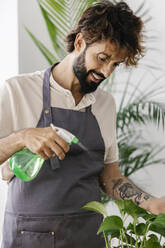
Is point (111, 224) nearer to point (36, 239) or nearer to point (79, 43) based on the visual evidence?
point (36, 239)

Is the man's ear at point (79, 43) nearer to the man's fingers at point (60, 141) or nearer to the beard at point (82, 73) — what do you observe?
the beard at point (82, 73)

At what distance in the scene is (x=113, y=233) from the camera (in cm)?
94

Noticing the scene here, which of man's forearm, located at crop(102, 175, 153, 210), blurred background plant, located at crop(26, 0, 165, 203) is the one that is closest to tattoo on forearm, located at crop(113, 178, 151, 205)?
man's forearm, located at crop(102, 175, 153, 210)

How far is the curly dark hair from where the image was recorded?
1.45 meters

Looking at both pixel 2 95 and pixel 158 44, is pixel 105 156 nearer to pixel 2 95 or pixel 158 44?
pixel 2 95

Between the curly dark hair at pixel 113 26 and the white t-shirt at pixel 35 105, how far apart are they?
24 cm

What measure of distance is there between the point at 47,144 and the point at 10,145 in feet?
0.65

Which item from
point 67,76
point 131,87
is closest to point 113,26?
point 67,76

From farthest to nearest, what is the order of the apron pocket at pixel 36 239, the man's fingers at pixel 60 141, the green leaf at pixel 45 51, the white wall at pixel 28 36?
the white wall at pixel 28 36 < the green leaf at pixel 45 51 < the apron pocket at pixel 36 239 < the man's fingers at pixel 60 141

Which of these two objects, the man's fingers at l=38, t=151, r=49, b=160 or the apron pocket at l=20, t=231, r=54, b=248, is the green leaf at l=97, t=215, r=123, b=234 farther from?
the apron pocket at l=20, t=231, r=54, b=248

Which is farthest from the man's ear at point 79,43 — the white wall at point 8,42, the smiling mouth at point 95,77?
the white wall at point 8,42

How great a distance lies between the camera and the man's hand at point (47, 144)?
1.09 meters

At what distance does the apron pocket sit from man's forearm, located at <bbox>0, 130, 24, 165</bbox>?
0.31m

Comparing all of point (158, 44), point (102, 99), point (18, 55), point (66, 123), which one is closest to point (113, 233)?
point (66, 123)
